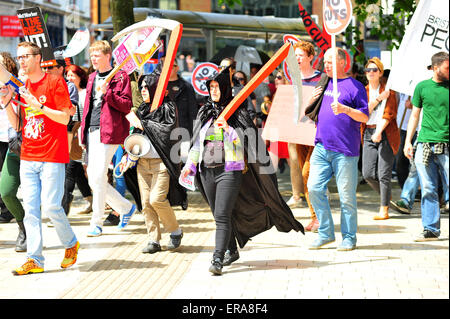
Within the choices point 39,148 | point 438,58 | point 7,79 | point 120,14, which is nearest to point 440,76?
point 438,58

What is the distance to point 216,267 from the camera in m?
6.68

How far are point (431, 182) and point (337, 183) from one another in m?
1.03

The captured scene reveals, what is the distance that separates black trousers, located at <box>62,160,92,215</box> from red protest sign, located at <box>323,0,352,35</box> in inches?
154

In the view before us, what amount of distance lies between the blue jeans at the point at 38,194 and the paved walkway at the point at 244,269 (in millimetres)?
324

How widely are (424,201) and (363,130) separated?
223 cm

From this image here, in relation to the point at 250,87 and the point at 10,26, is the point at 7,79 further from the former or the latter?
the point at 10,26

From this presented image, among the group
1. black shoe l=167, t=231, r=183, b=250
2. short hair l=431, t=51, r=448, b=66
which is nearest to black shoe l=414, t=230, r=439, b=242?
short hair l=431, t=51, r=448, b=66

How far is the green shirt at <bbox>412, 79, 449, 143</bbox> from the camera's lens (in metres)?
7.65

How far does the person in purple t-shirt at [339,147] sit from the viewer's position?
300 inches

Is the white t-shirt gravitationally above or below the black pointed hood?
below

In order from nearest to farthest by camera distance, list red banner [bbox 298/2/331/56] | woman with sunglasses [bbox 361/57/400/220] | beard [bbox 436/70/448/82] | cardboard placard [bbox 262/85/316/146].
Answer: beard [bbox 436/70/448/82]
cardboard placard [bbox 262/85/316/146]
woman with sunglasses [bbox 361/57/400/220]
red banner [bbox 298/2/331/56]

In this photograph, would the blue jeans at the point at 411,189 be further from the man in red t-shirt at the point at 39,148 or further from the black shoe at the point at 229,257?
the man in red t-shirt at the point at 39,148

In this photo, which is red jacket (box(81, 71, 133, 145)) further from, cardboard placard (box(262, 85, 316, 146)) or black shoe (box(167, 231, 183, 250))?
cardboard placard (box(262, 85, 316, 146))

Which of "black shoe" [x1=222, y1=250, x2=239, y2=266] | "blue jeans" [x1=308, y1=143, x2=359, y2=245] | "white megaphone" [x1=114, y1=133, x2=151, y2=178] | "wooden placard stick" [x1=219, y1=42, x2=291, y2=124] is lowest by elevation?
"black shoe" [x1=222, y1=250, x2=239, y2=266]
